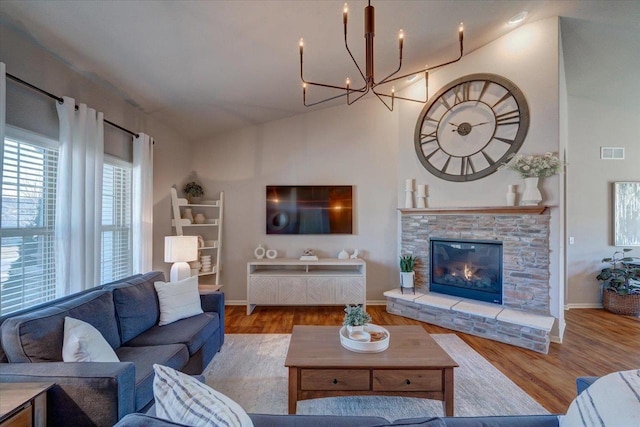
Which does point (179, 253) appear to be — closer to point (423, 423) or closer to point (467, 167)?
→ point (423, 423)

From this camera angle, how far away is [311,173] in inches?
185

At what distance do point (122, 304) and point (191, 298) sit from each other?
595 mm

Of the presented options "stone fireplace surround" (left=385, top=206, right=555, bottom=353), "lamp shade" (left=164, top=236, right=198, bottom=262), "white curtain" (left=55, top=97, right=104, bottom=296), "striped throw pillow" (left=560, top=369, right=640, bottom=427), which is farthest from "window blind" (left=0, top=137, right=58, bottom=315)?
"stone fireplace surround" (left=385, top=206, right=555, bottom=353)

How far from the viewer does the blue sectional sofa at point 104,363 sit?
1317mm

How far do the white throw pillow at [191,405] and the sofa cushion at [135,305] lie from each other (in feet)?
5.05

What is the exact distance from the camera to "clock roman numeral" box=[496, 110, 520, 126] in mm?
3377

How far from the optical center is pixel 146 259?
3297mm

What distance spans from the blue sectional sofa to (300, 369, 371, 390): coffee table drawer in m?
0.93

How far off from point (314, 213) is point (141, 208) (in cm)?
245

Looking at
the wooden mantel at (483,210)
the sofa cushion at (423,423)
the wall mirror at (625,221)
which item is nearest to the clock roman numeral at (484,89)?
the wooden mantel at (483,210)

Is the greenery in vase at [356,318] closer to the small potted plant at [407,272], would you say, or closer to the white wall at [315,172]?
the small potted plant at [407,272]

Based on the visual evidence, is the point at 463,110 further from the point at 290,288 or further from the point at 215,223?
the point at 215,223

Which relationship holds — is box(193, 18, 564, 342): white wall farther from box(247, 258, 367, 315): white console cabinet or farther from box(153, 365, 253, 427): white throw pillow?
box(153, 365, 253, 427): white throw pillow

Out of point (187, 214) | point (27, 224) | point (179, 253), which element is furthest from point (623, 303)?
point (27, 224)
